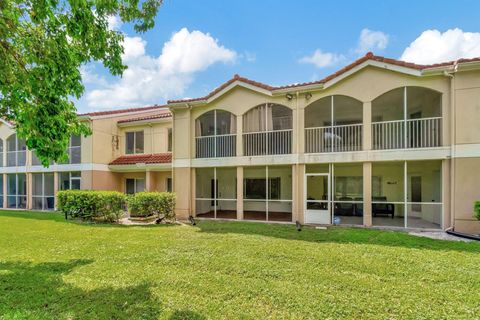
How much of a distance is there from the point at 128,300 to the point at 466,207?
12.8 m

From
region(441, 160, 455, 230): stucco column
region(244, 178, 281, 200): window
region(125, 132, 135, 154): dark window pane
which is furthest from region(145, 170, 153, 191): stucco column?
region(441, 160, 455, 230): stucco column

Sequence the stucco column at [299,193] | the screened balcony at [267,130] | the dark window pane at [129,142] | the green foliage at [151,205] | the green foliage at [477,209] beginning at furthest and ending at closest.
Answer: the dark window pane at [129,142]
the green foliage at [151,205]
the screened balcony at [267,130]
the stucco column at [299,193]
the green foliage at [477,209]

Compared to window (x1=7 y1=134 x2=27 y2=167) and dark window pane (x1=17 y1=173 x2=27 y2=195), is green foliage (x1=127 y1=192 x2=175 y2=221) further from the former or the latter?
dark window pane (x1=17 y1=173 x2=27 y2=195)

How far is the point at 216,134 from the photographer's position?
1555 cm

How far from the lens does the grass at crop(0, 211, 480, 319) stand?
4.83m

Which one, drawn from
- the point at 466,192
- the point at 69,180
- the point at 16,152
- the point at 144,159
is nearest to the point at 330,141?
the point at 466,192

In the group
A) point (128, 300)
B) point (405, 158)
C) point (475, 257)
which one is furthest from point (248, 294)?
point (405, 158)

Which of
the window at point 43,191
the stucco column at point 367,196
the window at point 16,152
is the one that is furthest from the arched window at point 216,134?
the window at point 16,152

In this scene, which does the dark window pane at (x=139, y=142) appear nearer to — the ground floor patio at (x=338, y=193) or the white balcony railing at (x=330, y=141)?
the ground floor patio at (x=338, y=193)

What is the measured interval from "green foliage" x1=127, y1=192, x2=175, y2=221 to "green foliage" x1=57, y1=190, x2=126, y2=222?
820 mm

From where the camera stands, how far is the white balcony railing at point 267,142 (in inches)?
552

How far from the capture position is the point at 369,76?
12.3 meters

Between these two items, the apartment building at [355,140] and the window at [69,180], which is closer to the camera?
the apartment building at [355,140]

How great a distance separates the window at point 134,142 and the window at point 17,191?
29.8 ft
